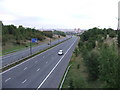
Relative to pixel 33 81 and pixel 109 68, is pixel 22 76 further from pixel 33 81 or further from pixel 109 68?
pixel 109 68

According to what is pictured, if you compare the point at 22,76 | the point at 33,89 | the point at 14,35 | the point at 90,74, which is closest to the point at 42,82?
the point at 33,89

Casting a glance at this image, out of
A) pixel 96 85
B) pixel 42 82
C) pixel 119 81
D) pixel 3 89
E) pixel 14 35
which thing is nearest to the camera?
pixel 119 81

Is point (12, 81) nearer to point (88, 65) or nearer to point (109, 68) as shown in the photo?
point (88, 65)

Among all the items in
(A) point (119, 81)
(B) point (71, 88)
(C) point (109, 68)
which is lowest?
(B) point (71, 88)

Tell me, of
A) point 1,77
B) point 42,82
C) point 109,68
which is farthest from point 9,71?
point 109,68

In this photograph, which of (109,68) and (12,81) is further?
(12,81)

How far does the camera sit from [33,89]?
17.7m

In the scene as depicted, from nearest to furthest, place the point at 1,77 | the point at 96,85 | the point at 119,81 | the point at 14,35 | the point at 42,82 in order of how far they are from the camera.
Answer: the point at 119,81
the point at 96,85
the point at 42,82
the point at 1,77
the point at 14,35

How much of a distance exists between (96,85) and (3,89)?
1028 cm

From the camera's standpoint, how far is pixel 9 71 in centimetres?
2512

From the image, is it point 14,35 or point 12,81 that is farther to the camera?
point 14,35

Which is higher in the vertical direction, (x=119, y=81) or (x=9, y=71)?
A: (x=119, y=81)

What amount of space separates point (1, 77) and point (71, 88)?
1191 centimetres

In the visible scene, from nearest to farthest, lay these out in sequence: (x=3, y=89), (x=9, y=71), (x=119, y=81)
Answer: (x=119, y=81), (x=3, y=89), (x=9, y=71)
